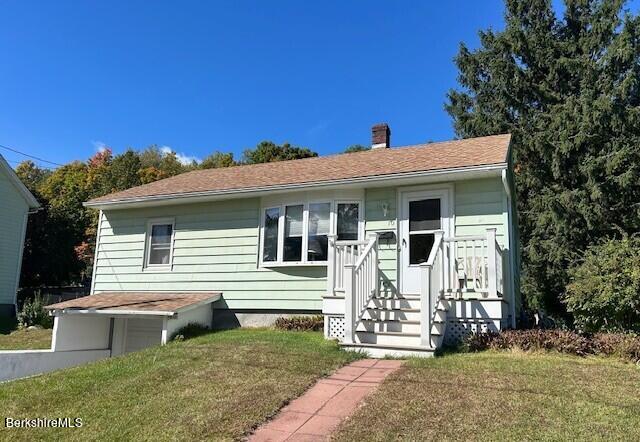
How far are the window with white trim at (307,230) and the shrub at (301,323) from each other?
3.79ft

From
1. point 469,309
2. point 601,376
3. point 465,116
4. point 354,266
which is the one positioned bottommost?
point 601,376

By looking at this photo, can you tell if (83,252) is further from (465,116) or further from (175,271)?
(465,116)

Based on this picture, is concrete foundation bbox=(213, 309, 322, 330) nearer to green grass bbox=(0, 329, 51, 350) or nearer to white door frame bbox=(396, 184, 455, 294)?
white door frame bbox=(396, 184, 455, 294)

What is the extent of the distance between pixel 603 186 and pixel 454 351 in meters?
14.5

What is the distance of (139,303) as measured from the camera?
10484mm

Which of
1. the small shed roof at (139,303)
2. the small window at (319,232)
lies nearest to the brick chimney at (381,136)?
the small window at (319,232)

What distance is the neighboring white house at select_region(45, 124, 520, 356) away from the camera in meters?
7.73

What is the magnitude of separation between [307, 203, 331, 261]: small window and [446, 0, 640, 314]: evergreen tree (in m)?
11.7

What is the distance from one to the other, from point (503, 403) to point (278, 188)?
6.74 meters

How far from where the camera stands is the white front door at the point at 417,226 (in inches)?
360

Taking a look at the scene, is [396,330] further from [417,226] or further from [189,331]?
[189,331]

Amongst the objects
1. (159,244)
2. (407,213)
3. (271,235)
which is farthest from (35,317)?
(407,213)

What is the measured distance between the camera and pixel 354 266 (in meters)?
7.38

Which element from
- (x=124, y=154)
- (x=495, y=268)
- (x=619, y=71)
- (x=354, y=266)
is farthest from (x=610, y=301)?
(x=124, y=154)
